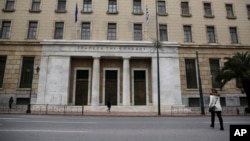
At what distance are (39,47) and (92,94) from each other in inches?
366

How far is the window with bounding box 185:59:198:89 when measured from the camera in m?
26.9

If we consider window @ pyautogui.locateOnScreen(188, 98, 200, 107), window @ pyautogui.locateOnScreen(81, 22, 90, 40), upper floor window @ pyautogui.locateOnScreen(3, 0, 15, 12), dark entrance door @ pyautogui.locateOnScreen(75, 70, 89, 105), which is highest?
upper floor window @ pyautogui.locateOnScreen(3, 0, 15, 12)

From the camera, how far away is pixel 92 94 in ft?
81.3

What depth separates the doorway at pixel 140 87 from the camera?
26828mm

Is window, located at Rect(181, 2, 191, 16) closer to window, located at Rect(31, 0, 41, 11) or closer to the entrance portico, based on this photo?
the entrance portico

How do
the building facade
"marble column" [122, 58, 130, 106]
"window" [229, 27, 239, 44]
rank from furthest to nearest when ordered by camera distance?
"window" [229, 27, 239, 44]
the building facade
"marble column" [122, 58, 130, 106]

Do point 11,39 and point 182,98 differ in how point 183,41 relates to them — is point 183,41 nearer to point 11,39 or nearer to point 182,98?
point 182,98

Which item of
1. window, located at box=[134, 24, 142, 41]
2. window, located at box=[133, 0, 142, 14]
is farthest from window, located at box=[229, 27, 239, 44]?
window, located at box=[133, 0, 142, 14]

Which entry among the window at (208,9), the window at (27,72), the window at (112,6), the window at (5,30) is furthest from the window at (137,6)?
the window at (5,30)

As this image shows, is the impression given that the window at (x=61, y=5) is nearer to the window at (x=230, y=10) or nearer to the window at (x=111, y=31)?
the window at (x=111, y=31)

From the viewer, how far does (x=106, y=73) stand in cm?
2736

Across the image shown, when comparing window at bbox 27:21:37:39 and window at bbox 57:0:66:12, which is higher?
window at bbox 57:0:66:12

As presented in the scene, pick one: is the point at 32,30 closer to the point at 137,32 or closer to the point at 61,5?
the point at 61,5

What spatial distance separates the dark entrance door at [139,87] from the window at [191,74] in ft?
19.3
